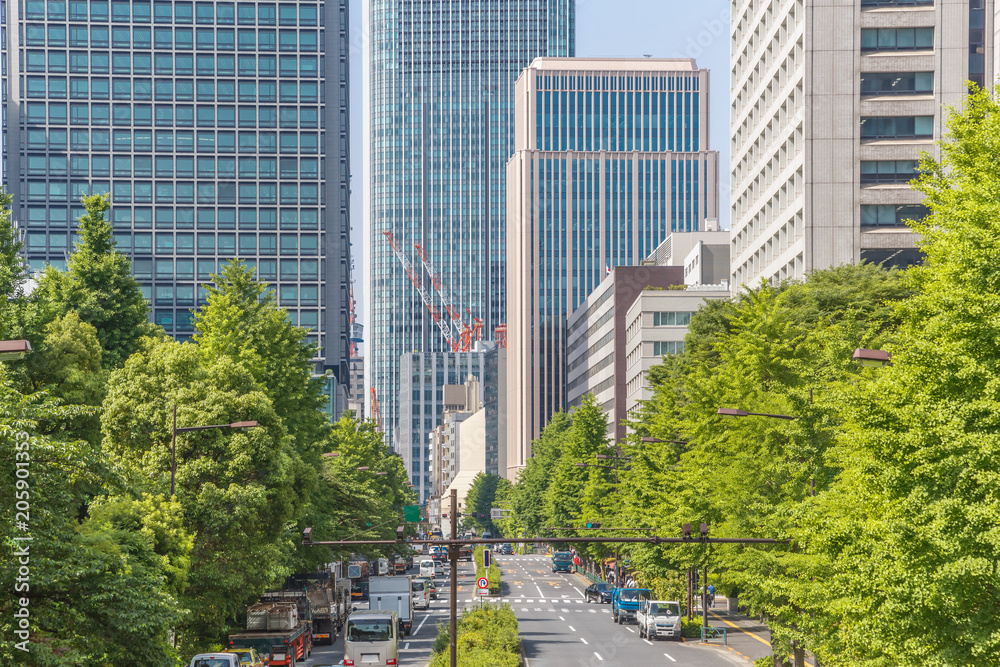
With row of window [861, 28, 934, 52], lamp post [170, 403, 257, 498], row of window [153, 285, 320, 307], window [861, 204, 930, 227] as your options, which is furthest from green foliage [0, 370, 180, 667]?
row of window [153, 285, 320, 307]

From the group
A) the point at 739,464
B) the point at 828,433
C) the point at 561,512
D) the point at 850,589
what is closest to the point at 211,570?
the point at 739,464

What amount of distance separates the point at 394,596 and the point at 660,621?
555 inches

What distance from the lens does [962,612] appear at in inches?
895

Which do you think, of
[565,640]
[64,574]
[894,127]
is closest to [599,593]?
[565,640]

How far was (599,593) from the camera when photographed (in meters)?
92.8

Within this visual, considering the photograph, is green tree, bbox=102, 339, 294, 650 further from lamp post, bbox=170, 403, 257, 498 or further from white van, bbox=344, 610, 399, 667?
white van, bbox=344, 610, 399, 667

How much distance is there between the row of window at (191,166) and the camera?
575ft

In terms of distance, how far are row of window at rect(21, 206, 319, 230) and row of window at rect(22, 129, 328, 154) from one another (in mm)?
6556

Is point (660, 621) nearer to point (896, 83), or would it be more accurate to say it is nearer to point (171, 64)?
point (896, 83)

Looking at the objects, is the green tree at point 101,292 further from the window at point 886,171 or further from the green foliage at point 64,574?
the window at point 886,171

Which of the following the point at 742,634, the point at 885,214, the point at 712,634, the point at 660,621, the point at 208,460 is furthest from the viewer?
the point at 885,214

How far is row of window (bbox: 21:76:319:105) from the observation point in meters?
175

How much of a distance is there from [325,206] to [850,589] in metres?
157

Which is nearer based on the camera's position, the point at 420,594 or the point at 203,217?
the point at 420,594
